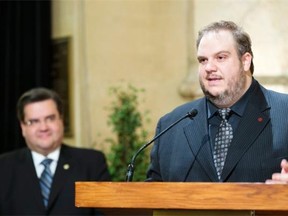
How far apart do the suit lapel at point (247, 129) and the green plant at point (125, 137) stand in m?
2.71

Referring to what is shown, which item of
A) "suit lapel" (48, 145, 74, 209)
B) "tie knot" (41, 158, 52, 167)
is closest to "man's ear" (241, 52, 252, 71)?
"suit lapel" (48, 145, 74, 209)

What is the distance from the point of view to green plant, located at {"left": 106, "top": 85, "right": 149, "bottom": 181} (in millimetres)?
6062

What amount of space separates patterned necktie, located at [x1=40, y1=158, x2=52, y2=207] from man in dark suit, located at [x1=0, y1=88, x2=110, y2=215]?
0.05 feet

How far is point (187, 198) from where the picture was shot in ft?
8.15

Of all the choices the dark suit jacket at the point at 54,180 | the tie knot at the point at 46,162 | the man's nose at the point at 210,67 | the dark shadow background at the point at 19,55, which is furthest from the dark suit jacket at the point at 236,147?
the dark shadow background at the point at 19,55

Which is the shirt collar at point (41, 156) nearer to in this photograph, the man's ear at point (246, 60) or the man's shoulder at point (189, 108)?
the man's shoulder at point (189, 108)

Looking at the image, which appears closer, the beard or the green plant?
the beard

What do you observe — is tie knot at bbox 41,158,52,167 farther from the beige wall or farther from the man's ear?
the man's ear

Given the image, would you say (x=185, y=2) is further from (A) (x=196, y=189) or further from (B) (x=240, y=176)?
(A) (x=196, y=189)

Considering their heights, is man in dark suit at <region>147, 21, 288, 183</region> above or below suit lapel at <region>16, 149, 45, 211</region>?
above

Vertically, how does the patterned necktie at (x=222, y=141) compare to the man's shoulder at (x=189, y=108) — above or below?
below

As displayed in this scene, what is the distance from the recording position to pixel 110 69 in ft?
21.8

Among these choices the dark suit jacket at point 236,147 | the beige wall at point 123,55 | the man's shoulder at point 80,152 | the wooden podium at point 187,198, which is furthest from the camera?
the beige wall at point 123,55

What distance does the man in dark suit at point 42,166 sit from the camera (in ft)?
16.0
